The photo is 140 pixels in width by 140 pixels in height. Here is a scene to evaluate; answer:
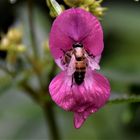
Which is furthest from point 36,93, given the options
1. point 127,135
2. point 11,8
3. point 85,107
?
point 11,8

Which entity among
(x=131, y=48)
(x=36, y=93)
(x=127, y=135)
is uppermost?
(x=36, y=93)

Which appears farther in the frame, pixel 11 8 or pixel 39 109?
pixel 11 8

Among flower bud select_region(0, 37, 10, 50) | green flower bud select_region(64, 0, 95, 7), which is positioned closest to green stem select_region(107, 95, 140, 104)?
green flower bud select_region(64, 0, 95, 7)

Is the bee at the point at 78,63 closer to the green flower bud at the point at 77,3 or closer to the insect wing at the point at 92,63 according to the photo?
the insect wing at the point at 92,63

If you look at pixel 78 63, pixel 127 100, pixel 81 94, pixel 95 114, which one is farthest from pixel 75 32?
pixel 95 114

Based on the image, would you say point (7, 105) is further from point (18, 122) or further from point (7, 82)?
point (7, 82)

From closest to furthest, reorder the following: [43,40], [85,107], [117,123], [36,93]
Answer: [85,107], [36,93], [43,40], [117,123]

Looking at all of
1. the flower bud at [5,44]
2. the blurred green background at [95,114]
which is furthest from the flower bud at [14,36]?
the blurred green background at [95,114]

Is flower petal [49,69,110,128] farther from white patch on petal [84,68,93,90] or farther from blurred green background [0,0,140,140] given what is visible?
blurred green background [0,0,140,140]
